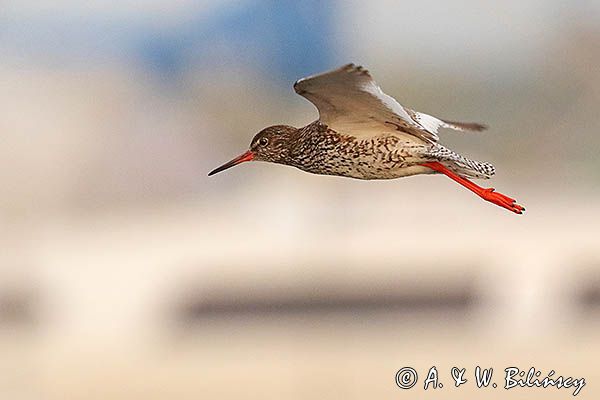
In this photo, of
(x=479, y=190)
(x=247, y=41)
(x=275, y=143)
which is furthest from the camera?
(x=247, y=41)

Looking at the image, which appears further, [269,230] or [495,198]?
[269,230]

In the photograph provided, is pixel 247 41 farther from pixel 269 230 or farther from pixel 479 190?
pixel 479 190

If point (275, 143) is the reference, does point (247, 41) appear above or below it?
above

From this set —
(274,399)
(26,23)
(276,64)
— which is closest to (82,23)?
(26,23)

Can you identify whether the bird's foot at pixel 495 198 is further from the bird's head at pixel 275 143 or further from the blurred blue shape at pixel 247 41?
the blurred blue shape at pixel 247 41

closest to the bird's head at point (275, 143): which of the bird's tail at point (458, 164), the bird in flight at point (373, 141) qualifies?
the bird in flight at point (373, 141)

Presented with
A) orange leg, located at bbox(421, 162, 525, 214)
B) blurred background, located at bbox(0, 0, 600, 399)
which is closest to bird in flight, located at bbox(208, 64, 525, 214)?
orange leg, located at bbox(421, 162, 525, 214)

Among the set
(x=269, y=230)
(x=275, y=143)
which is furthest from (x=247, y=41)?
(x=275, y=143)
